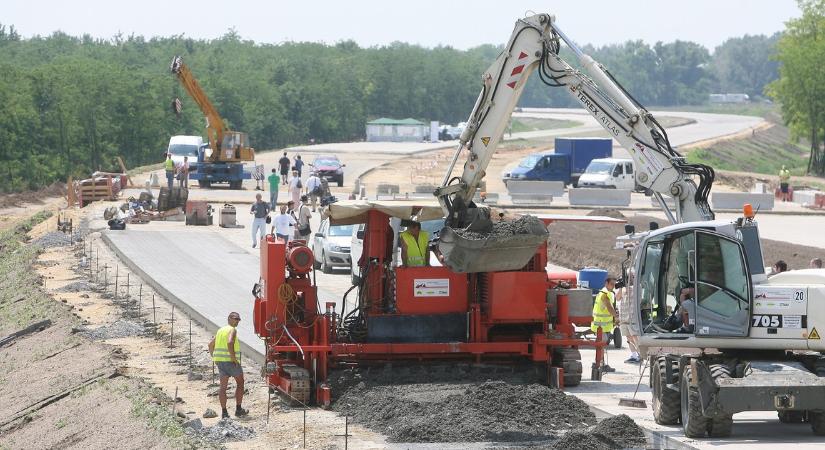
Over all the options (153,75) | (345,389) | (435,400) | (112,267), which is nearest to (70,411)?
(345,389)

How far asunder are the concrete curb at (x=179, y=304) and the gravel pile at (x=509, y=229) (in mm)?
5145

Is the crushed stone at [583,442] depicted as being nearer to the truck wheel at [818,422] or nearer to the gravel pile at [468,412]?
the gravel pile at [468,412]

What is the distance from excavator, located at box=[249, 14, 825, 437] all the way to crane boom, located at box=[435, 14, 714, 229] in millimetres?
20

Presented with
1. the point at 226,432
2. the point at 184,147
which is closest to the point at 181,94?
the point at 184,147

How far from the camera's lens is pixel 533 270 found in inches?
758

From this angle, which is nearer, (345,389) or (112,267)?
(345,389)

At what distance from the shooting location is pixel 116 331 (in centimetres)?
2709

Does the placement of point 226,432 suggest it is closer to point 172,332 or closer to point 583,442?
point 583,442

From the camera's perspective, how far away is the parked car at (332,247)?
33250 millimetres

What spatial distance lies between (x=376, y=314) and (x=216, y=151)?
4094 cm

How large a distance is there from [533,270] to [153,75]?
8522 centimetres

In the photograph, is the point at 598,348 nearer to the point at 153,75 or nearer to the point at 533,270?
the point at 533,270

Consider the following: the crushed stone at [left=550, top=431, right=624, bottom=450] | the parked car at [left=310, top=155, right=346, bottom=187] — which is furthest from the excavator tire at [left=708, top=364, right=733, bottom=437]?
the parked car at [left=310, top=155, right=346, bottom=187]

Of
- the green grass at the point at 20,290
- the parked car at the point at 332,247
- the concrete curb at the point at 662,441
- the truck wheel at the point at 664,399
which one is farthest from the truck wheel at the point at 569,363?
the parked car at the point at 332,247
